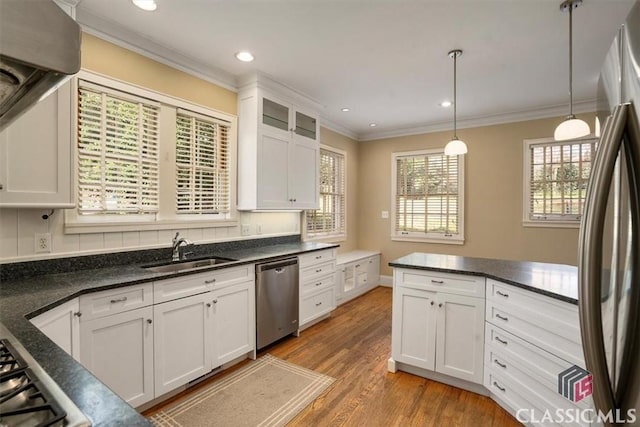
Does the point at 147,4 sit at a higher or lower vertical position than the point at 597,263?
higher

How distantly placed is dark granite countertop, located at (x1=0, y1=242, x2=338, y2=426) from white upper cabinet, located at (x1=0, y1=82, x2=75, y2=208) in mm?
484

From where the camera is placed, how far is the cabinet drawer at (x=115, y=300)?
184 centimetres

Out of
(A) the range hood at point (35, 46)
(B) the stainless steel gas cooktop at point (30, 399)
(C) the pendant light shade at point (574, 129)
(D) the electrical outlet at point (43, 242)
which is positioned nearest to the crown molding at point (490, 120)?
(C) the pendant light shade at point (574, 129)

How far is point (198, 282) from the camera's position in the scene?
2.43 meters

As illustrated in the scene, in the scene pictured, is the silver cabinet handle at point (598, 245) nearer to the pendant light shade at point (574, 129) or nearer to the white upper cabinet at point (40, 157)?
the pendant light shade at point (574, 129)

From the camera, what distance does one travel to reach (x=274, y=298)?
Answer: 10.3 ft

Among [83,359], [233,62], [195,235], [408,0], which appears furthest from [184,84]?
[83,359]

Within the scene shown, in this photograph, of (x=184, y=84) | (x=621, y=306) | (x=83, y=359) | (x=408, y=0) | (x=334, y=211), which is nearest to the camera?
(x=621, y=306)

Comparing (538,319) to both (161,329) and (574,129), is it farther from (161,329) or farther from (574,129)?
(161,329)

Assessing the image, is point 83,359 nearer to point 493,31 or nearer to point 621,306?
point 621,306

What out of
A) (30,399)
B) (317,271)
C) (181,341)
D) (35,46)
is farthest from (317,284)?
(35,46)

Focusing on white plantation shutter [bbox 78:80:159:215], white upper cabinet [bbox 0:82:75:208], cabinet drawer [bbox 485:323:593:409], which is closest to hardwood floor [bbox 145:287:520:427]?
cabinet drawer [bbox 485:323:593:409]

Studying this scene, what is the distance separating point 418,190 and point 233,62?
3631 millimetres

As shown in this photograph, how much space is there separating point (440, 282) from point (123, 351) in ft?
7.39
